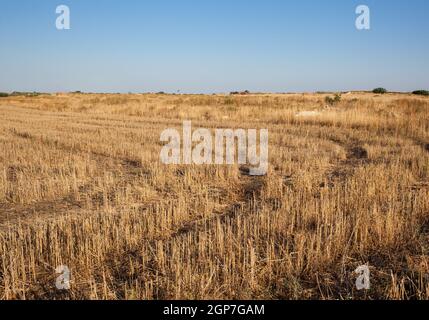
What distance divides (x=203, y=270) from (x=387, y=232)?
2.39m

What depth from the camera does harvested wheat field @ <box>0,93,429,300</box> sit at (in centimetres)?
383

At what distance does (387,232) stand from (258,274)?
1.91 m

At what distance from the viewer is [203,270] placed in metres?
4.03

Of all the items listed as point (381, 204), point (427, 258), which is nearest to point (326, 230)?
point (427, 258)

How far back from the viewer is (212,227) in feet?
18.0

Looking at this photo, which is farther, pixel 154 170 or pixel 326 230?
pixel 154 170

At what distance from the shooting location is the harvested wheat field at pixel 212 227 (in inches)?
151

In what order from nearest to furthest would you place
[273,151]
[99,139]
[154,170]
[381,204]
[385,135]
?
[381,204] → [154,170] → [273,151] → [99,139] → [385,135]

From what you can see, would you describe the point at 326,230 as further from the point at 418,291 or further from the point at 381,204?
the point at 381,204

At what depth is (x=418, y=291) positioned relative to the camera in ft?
11.4

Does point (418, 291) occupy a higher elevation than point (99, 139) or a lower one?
lower
